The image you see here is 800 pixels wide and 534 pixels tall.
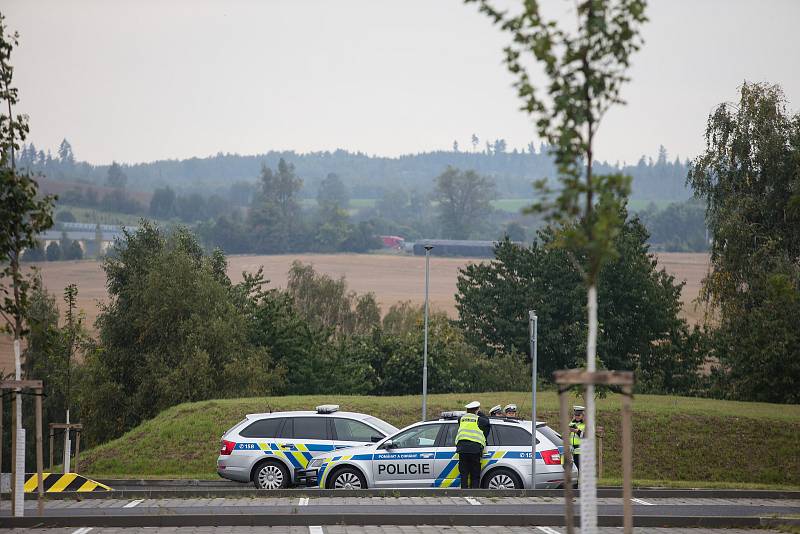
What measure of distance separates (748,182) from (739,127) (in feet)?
8.02

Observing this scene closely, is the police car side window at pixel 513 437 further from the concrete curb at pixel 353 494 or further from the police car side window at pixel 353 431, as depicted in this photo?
the police car side window at pixel 353 431

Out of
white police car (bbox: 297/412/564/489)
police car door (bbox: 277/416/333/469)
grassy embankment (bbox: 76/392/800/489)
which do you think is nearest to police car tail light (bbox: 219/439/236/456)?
police car door (bbox: 277/416/333/469)

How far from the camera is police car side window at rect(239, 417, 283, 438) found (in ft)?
73.0

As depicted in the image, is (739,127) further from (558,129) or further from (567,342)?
(558,129)

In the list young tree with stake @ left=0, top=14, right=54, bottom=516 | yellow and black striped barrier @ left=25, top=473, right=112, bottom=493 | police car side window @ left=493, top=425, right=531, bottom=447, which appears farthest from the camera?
yellow and black striped barrier @ left=25, top=473, right=112, bottom=493

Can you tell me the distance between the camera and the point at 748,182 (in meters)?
44.2

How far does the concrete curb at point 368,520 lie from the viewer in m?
14.9

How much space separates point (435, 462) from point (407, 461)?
537 mm

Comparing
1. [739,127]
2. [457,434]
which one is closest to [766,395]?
[739,127]

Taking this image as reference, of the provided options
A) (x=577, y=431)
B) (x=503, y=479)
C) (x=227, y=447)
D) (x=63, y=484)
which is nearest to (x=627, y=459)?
(x=503, y=479)

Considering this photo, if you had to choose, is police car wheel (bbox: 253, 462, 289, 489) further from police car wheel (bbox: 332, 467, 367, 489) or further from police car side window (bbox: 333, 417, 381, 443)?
police car wheel (bbox: 332, 467, 367, 489)

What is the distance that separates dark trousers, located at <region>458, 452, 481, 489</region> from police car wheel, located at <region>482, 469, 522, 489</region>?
1.55 feet

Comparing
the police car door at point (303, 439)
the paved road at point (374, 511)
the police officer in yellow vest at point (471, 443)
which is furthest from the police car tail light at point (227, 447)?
the police officer in yellow vest at point (471, 443)

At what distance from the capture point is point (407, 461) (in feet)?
65.6
